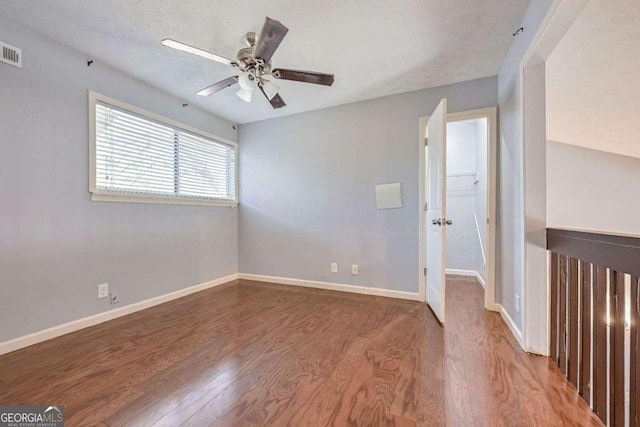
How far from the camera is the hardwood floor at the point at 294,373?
1273mm

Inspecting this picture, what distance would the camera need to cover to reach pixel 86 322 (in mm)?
2283

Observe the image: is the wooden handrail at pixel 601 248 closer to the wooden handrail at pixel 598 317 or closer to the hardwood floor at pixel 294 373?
the wooden handrail at pixel 598 317

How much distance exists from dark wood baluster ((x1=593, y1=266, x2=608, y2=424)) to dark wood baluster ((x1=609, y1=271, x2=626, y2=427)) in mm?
48

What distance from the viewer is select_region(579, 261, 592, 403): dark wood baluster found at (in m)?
1.38

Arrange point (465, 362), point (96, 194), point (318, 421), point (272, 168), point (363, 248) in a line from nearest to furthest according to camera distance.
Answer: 1. point (318, 421)
2. point (465, 362)
3. point (96, 194)
4. point (363, 248)
5. point (272, 168)

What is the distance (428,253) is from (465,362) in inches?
48.7

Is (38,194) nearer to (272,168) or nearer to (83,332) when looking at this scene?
(83,332)

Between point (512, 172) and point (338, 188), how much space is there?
1.84 meters

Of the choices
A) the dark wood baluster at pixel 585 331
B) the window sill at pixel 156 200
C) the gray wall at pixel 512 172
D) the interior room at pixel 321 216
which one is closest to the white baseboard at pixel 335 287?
the interior room at pixel 321 216

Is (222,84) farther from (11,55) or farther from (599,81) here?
(599,81)

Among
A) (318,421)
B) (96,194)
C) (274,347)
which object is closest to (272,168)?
(96,194)

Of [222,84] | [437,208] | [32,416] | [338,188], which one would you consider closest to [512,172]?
[437,208]

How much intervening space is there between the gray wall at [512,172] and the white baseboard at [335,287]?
3.07 ft

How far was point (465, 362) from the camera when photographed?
172 centimetres
